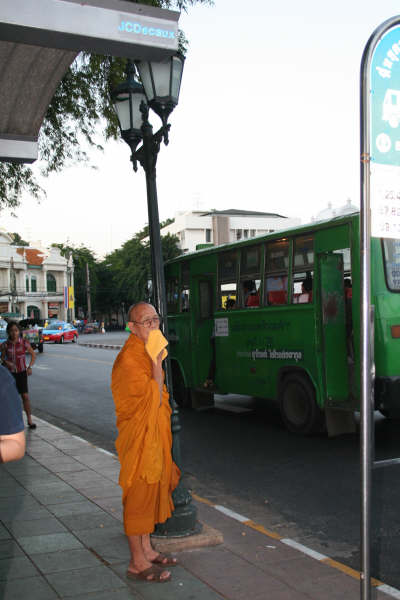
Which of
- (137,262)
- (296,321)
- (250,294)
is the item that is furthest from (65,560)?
(137,262)

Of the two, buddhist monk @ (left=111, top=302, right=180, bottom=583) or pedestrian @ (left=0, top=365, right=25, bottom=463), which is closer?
pedestrian @ (left=0, top=365, right=25, bottom=463)

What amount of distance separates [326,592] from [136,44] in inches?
144

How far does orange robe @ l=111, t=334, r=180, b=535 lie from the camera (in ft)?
14.1

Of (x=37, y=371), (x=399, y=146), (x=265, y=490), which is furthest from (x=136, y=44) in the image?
(x=37, y=371)

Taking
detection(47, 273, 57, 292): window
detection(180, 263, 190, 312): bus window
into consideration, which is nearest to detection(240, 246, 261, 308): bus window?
detection(180, 263, 190, 312): bus window

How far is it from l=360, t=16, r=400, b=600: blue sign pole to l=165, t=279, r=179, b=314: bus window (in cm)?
1030

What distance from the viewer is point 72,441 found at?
31.6 feet

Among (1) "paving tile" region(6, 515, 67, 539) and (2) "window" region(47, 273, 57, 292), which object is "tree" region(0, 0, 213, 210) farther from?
(2) "window" region(47, 273, 57, 292)

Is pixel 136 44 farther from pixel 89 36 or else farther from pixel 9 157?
pixel 9 157

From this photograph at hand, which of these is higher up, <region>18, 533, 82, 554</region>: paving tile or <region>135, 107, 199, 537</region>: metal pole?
<region>135, 107, 199, 537</region>: metal pole

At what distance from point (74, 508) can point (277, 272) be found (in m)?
5.50

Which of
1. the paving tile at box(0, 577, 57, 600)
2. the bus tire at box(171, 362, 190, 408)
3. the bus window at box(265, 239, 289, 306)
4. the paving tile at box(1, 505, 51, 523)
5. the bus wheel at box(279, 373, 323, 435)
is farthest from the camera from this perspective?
the bus tire at box(171, 362, 190, 408)

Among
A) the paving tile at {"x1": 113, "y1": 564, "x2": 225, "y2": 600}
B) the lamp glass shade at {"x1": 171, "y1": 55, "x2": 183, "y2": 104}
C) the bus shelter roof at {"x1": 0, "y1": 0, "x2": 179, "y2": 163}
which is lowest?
the paving tile at {"x1": 113, "y1": 564, "x2": 225, "y2": 600}

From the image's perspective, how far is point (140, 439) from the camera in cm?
429
